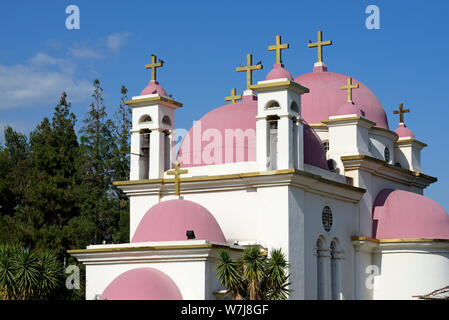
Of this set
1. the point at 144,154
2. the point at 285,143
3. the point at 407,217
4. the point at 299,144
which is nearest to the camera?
the point at 285,143

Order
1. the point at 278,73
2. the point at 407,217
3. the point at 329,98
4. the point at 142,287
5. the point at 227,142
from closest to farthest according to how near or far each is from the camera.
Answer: the point at 142,287
the point at 278,73
the point at 227,142
the point at 407,217
the point at 329,98

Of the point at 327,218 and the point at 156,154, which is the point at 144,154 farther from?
the point at 327,218

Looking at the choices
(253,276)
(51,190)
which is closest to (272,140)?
(253,276)

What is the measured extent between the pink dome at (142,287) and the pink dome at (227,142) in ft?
17.7

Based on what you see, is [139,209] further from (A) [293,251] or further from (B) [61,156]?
(B) [61,156]

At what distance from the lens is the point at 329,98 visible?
29.9m

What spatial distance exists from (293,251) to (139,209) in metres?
5.50

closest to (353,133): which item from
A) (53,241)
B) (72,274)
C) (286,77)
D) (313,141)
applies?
(313,141)

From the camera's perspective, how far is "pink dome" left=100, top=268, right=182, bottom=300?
20.0 metres

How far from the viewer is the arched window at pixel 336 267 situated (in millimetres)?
26016

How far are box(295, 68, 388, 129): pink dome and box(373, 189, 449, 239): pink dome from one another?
10.9 feet

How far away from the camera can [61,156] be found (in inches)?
1645

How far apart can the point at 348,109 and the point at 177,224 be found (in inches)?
347

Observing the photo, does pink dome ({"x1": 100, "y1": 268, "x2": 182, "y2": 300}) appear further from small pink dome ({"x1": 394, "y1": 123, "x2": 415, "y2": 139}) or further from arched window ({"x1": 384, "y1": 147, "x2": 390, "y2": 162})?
small pink dome ({"x1": 394, "y1": 123, "x2": 415, "y2": 139})
